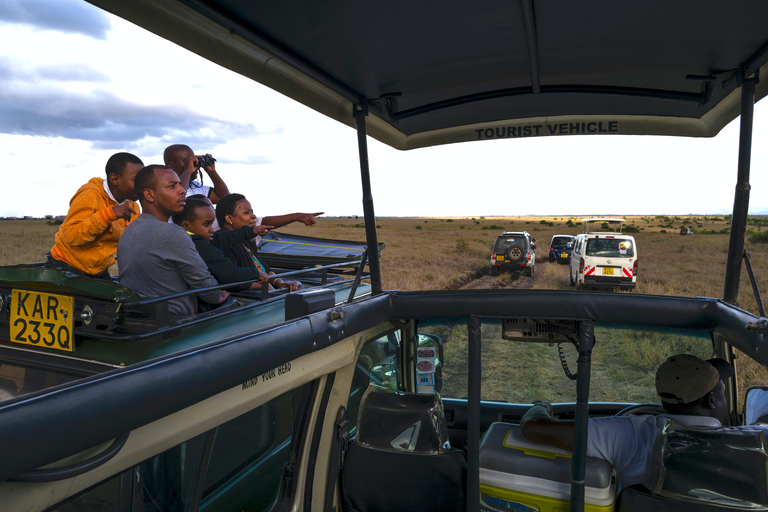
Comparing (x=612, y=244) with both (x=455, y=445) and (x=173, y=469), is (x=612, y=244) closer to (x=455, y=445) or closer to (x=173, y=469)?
(x=455, y=445)

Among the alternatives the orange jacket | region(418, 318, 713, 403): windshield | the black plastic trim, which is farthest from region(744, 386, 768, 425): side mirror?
region(418, 318, 713, 403): windshield

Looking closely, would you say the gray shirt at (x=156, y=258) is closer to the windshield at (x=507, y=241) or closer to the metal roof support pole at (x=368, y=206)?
the metal roof support pole at (x=368, y=206)

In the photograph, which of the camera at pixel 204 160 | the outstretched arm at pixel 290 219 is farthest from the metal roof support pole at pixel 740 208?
the camera at pixel 204 160

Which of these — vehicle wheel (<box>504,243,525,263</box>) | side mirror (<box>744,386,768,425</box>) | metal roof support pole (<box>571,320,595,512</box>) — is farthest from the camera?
vehicle wheel (<box>504,243,525,263</box>)

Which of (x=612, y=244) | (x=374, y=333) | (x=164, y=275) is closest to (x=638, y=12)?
(x=374, y=333)

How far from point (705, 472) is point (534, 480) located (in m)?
0.66

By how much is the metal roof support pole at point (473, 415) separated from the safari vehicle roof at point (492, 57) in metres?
1.17

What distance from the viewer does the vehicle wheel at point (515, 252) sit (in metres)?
22.4

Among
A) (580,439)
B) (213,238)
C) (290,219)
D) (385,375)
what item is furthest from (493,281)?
(580,439)

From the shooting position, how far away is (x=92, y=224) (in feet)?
10.8

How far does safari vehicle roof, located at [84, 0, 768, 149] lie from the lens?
1788 mm

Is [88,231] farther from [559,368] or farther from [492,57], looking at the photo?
[559,368]

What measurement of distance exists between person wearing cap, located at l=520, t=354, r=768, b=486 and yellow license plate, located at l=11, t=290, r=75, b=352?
196cm

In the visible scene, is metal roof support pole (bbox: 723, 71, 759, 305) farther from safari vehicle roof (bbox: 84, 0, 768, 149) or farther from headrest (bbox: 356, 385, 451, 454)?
headrest (bbox: 356, 385, 451, 454)
